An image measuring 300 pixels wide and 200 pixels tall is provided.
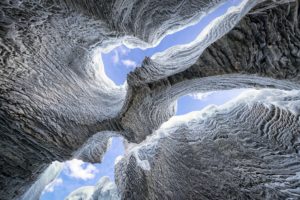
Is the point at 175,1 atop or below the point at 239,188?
atop

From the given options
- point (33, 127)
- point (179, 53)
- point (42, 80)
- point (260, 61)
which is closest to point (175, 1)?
point (179, 53)

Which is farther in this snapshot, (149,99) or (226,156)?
(226,156)

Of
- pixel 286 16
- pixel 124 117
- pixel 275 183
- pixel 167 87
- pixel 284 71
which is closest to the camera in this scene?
pixel 286 16

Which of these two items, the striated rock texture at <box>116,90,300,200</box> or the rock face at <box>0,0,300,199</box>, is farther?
→ the striated rock texture at <box>116,90,300,200</box>

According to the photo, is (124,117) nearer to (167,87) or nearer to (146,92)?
(146,92)

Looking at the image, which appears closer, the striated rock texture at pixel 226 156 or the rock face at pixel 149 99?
the rock face at pixel 149 99

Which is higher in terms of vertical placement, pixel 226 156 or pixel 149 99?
pixel 149 99

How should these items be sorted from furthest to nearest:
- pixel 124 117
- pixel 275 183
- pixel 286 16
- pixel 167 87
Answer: pixel 124 117 → pixel 275 183 → pixel 167 87 → pixel 286 16

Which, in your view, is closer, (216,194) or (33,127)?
(33,127)
